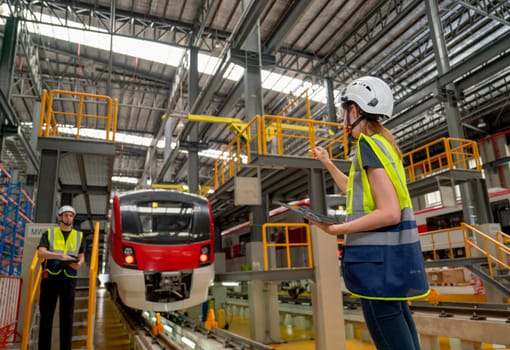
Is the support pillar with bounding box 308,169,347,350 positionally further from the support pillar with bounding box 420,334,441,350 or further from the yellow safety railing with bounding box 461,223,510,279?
the yellow safety railing with bounding box 461,223,510,279

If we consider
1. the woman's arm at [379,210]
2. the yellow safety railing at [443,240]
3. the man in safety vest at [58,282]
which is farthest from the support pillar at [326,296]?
the yellow safety railing at [443,240]

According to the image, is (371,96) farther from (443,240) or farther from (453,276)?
(453,276)

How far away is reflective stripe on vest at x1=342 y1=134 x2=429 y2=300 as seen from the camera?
1406mm

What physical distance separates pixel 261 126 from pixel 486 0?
1174cm

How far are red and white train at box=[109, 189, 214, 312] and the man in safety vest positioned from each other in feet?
7.59

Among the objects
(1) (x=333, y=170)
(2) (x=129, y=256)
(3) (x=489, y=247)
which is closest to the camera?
(1) (x=333, y=170)

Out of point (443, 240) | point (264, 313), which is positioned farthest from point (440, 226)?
point (264, 313)

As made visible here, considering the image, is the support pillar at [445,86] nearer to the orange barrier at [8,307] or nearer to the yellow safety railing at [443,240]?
the yellow safety railing at [443,240]

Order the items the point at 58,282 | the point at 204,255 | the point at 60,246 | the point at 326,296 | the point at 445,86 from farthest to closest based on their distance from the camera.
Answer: the point at 445,86
the point at 204,255
the point at 326,296
the point at 60,246
the point at 58,282

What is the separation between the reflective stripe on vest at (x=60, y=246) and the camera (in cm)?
448

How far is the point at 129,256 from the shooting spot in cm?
700

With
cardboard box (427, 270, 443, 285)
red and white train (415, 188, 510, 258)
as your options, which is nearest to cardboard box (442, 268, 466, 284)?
cardboard box (427, 270, 443, 285)

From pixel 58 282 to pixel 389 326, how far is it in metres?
4.22

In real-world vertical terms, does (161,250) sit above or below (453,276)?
above
